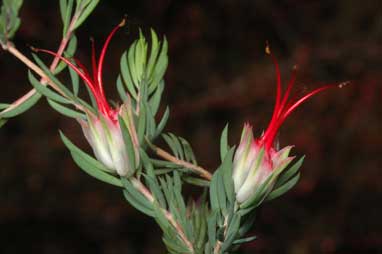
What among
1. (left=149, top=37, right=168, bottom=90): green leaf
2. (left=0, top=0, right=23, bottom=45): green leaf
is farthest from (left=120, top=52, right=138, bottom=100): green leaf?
(left=0, top=0, right=23, bottom=45): green leaf

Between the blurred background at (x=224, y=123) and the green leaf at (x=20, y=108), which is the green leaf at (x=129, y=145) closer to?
the green leaf at (x=20, y=108)

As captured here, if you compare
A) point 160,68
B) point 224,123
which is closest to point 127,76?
point 160,68

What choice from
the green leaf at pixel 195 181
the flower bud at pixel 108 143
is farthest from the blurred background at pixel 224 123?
the flower bud at pixel 108 143

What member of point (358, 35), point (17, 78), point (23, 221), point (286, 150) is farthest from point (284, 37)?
point (286, 150)

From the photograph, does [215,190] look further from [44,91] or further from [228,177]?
[44,91]

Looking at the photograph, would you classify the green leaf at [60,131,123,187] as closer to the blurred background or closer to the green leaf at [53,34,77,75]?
the green leaf at [53,34,77,75]

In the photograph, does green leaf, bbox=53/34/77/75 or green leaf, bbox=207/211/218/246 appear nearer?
green leaf, bbox=207/211/218/246

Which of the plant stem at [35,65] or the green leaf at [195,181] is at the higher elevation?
the plant stem at [35,65]

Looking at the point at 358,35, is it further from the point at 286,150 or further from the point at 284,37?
the point at 286,150
